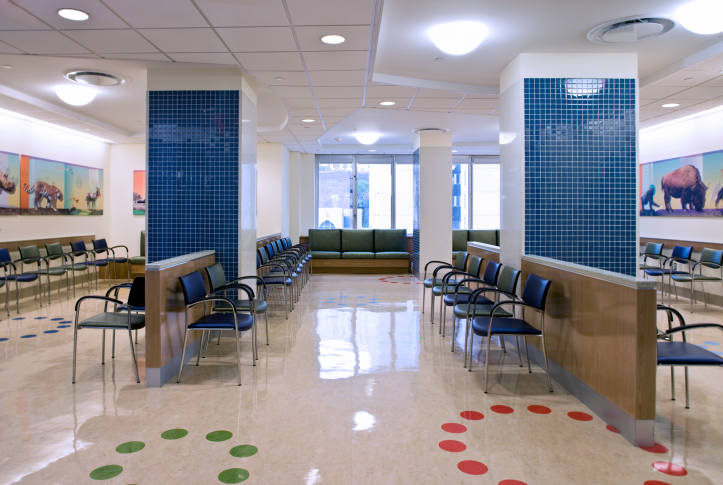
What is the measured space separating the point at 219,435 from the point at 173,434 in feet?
0.93

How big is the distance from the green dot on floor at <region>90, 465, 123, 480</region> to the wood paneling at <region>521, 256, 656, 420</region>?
2.88 metres

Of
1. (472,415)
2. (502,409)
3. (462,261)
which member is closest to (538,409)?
(502,409)

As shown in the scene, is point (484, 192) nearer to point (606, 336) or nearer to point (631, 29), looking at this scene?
point (631, 29)

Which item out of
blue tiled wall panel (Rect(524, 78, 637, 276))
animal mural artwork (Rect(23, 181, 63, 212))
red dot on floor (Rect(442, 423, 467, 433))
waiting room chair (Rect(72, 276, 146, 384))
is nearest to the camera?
red dot on floor (Rect(442, 423, 467, 433))

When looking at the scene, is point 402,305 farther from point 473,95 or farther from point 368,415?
point 368,415

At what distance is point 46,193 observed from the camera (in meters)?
8.22

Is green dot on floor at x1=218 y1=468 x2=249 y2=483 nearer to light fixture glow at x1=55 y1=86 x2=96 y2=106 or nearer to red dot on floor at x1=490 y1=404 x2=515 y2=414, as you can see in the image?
red dot on floor at x1=490 y1=404 x2=515 y2=414

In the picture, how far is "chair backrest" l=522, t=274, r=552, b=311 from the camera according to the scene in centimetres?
373

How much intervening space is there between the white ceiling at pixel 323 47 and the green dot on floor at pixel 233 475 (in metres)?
3.00

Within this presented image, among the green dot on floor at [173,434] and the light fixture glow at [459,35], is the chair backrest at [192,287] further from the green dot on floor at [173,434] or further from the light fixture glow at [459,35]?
the light fixture glow at [459,35]

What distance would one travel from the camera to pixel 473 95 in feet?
20.8

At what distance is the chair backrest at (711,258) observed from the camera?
A: 6.64m

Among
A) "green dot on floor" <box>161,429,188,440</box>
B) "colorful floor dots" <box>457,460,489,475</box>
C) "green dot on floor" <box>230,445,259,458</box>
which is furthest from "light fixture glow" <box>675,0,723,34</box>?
"green dot on floor" <box>161,429,188,440</box>

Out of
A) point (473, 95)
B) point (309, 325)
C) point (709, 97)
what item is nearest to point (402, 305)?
point (309, 325)
